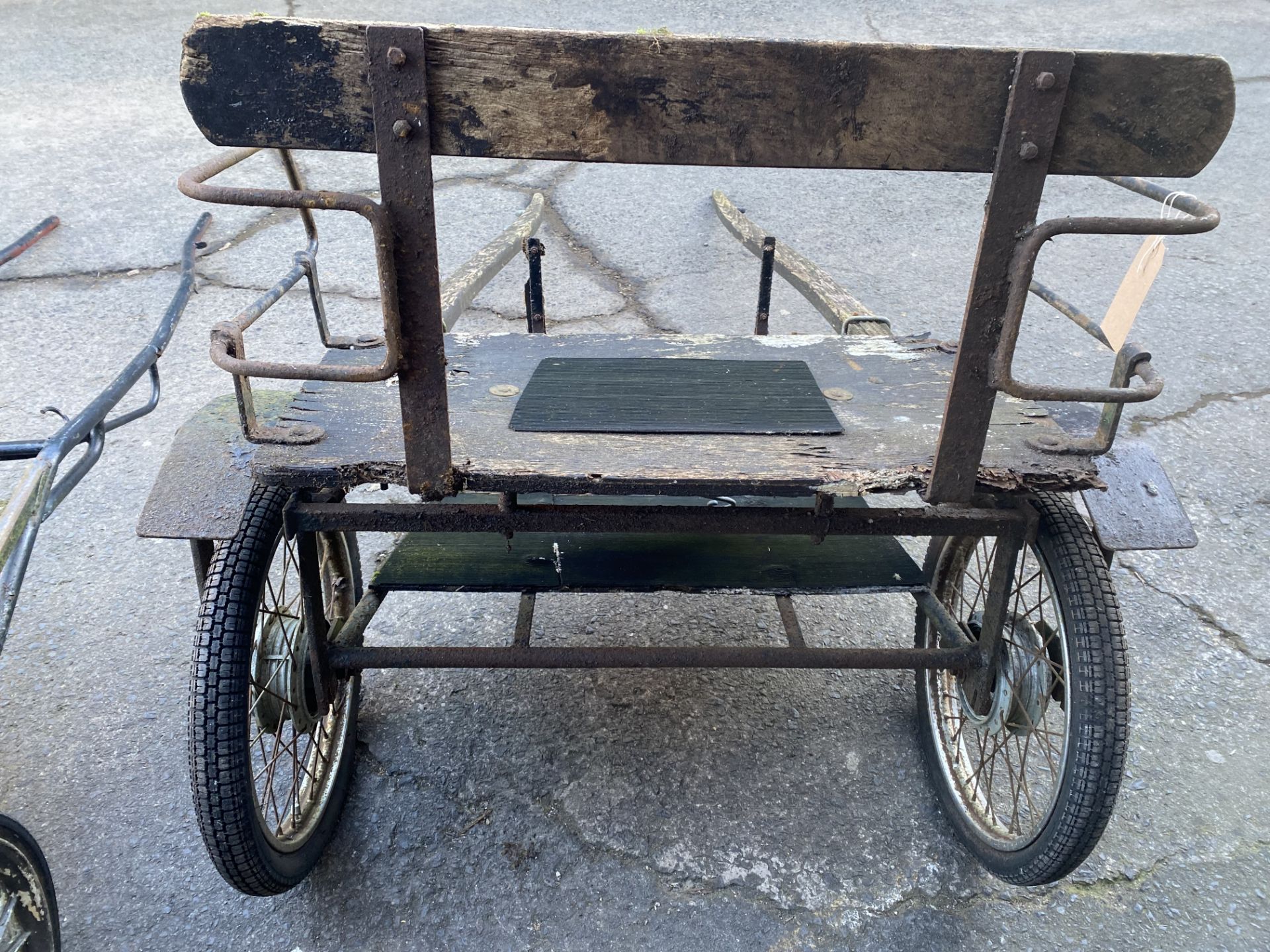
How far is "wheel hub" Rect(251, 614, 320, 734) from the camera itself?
2004 millimetres

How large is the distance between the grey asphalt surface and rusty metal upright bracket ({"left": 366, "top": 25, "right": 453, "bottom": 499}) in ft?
3.30

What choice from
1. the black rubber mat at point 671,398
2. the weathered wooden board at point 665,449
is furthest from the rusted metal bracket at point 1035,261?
the black rubber mat at point 671,398

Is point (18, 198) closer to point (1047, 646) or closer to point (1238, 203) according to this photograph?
point (1047, 646)

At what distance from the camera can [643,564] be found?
2.13m

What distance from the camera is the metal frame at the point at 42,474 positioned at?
5.36 ft

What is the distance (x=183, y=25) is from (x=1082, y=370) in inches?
305

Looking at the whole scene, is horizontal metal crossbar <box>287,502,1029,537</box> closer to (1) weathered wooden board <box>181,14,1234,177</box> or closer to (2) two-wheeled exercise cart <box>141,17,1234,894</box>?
(2) two-wheeled exercise cart <box>141,17,1234,894</box>

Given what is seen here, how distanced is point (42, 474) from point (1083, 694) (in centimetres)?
194

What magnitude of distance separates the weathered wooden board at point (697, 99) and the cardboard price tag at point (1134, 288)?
0.40ft

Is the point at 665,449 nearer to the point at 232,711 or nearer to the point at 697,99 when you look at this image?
the point at 697,99

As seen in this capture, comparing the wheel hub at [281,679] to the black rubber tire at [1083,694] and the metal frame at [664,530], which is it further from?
the black rubber tire at [1083,694]

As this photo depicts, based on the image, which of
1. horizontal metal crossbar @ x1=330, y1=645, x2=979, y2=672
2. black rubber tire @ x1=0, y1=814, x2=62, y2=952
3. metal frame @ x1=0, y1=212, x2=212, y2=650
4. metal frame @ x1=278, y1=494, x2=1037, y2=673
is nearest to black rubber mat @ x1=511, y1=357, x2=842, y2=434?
metal frame @ x1=278, y1=494, x2=1037, y2=673

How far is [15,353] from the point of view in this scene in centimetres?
412

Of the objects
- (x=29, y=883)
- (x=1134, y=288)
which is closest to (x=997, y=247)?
(x=1134, y=288)
